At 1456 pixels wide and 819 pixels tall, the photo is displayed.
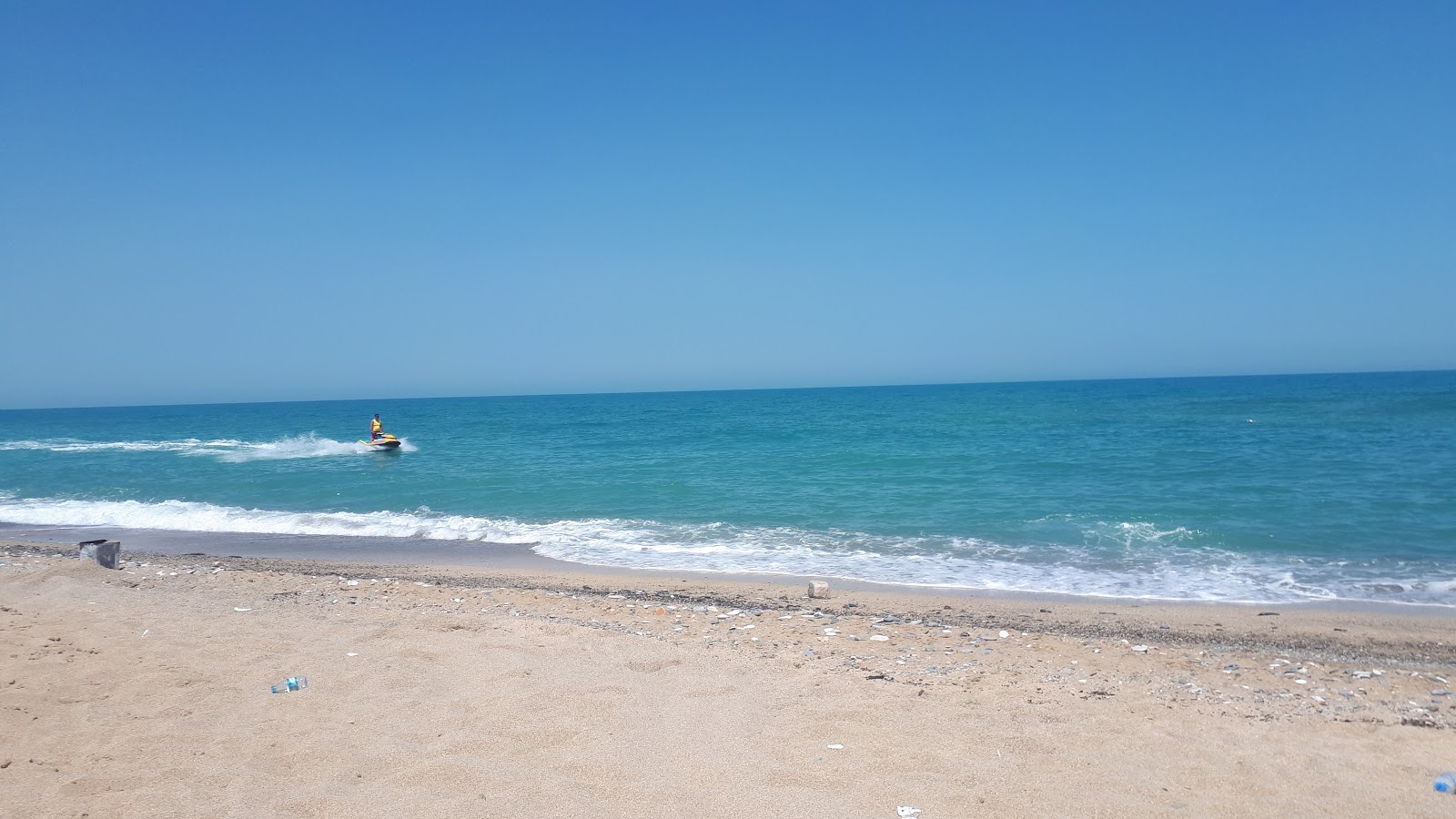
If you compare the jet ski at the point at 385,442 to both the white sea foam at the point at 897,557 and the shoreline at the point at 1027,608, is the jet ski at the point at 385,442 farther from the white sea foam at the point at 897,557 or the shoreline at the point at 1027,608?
the shoreline at the point at 1027,608

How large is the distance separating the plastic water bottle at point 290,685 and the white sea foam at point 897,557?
279 inches

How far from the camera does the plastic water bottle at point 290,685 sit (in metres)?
6.30

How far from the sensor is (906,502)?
704 inches

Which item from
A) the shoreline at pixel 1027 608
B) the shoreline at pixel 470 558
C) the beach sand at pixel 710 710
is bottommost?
the shoreline at pixel 470 558

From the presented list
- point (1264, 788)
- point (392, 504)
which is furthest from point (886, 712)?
point (392, 504)

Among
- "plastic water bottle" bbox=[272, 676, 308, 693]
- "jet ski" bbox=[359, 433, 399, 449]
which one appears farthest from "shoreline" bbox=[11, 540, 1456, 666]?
"jet ski" bbox=[359, 433, 399, 449]

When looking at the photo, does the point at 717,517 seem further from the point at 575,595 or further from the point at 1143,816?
the point at 1143,816

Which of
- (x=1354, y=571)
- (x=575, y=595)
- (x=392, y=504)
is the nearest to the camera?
(x=575, y=595)

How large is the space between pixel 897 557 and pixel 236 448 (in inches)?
1456

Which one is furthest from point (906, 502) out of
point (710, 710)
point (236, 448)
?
point (236, 448)

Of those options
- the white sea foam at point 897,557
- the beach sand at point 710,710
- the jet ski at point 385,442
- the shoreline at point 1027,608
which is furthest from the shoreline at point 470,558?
the jet ski at point 385,442

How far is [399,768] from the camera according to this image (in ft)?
16.5

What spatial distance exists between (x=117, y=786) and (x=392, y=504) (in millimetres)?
16125

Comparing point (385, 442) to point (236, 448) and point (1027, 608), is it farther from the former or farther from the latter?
point (1027, 608)
